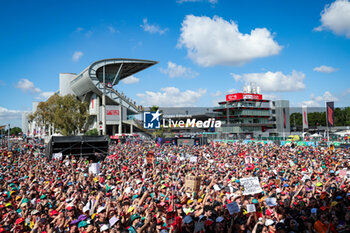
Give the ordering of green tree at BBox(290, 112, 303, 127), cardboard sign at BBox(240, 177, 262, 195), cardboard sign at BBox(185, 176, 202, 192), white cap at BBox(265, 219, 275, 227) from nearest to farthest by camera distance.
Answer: white cap at BBox(265, 219, 275, 227) < cardboard sign at BBox(240, 177, 262, 195) < cardboard sign at BBox(185, 176, 202, 192) < green tree at BBox(290, 112, 303, 127)

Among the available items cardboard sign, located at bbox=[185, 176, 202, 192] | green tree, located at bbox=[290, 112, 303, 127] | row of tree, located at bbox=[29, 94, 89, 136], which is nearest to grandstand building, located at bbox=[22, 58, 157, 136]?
row of tree, located at bbox=[29, 94, 89, 136]

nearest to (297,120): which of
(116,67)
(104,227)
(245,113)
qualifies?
(245,113)

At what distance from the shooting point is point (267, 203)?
6949 millimetres

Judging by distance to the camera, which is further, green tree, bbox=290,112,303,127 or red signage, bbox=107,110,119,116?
green tree, bbox=290,112,303,127

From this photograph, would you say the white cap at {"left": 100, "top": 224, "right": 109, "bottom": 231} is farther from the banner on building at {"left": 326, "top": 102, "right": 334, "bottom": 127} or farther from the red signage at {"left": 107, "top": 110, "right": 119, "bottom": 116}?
the red signage at {"left": 107, "top": 110, "right": 119, "bottom": 116}

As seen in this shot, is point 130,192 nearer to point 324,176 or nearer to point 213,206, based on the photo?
point 213,206

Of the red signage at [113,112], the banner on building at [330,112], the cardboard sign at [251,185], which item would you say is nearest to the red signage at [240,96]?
the red signage at [113,112]

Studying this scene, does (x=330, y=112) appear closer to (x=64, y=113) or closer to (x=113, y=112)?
(x=113, y=112)

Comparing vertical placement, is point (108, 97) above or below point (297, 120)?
above

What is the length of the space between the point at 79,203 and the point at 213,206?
3.79m

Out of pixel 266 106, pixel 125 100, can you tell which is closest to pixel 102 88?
pixel 125 100

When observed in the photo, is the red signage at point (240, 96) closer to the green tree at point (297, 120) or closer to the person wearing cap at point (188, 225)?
the green tree at point (297, 120)

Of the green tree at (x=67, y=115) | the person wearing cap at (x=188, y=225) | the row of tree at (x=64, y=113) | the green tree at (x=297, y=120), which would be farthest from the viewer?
the green tree at (x=297, y=120)

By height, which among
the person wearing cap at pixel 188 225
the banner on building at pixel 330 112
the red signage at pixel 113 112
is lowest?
the person wearing cap at pixel 188 225
